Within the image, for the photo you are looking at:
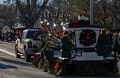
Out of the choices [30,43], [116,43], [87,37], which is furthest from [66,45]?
[116,43]

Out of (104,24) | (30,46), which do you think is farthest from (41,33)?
(104,24)

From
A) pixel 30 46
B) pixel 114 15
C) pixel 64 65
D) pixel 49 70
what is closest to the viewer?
pixel 64 65

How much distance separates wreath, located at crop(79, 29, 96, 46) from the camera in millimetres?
17875

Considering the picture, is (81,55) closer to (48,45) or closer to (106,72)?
(106,72)

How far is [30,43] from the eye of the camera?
956 inches

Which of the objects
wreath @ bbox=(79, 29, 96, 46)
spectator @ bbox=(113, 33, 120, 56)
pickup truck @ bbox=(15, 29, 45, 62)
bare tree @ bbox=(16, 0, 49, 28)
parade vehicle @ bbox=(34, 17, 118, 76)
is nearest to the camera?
parade vehicle @ bbox=(34, 17, 118, 76)

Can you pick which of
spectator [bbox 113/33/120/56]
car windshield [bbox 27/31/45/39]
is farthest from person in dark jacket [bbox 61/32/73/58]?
spectator [bbox 113/33/120/56]

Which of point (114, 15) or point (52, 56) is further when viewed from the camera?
point (114, 15)

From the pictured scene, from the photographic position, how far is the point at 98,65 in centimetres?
1736

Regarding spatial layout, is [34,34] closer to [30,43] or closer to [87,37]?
[30,43]

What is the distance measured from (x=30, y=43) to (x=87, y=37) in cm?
692

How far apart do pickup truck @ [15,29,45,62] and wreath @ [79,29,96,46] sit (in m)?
6.28

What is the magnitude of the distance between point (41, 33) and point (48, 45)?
5593 mm

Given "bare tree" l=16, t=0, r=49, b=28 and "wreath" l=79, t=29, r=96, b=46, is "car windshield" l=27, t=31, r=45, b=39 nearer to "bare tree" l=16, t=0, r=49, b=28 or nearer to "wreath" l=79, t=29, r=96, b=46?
"wreath" l=79, t=29, r=96, b=46
